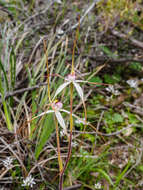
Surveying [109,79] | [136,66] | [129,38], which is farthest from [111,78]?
[129,38]

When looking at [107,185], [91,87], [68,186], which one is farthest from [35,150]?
[91,87]

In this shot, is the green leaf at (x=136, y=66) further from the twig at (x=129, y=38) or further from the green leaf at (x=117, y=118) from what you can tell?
the green leaf at (x=117, y=118)

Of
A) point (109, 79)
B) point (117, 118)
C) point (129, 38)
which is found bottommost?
point (117, 118)

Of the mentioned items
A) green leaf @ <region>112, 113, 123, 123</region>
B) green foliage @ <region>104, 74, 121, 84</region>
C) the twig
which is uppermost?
the twig

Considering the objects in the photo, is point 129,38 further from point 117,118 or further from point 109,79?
point 117,118

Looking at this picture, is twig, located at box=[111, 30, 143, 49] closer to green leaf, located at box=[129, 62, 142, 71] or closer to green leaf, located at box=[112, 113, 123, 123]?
green leaf, located at box=[129, 62, 142, 71]

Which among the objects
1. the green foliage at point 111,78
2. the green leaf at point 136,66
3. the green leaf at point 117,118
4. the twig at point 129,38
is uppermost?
the twig at point 129,38

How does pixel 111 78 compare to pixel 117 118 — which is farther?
pixel 111 78

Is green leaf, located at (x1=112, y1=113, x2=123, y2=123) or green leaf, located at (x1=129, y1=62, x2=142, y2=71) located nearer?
green leaf, located at (x1=112, y1=113, x2=123, y2=123)

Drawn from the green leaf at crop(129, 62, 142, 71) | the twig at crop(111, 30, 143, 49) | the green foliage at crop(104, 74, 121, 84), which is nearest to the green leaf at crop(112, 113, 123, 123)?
the green foliage at crop(104, 74, 121, 84)

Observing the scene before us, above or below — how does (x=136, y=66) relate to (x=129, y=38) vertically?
below

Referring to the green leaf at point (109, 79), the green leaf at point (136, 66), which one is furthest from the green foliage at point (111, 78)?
the green leaf at point (136, 66)
